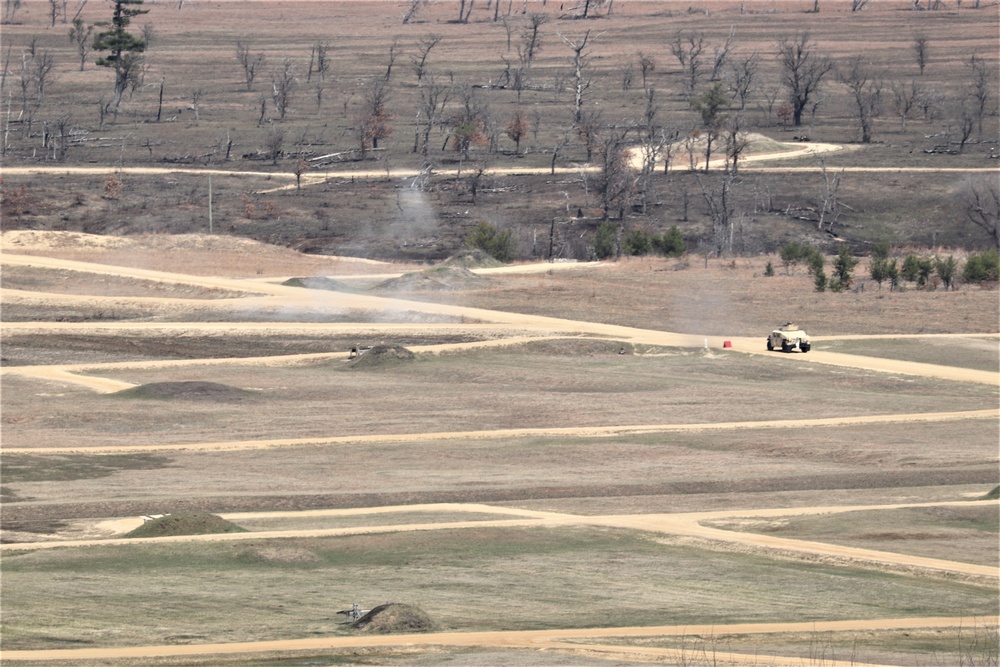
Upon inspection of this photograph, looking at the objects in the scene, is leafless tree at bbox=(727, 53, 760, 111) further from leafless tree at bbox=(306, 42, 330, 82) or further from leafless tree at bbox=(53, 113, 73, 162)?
leafless tree at bbox=(53, 113, 73, 162)

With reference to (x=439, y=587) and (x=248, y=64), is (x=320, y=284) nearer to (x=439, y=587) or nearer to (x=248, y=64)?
(x=439, y=587)

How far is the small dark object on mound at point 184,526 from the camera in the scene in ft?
119

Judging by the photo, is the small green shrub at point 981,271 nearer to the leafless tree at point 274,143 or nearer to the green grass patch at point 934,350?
the green grass patch at point 934,350

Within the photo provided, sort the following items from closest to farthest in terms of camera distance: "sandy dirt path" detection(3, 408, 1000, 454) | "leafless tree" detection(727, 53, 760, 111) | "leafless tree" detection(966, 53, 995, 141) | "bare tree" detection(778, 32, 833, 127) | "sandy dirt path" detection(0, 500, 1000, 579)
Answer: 1. "sandy dirt path" detection(0, 500, 1000, 579)
2. "sandy dirt path" detection(3, 408, 1000, 454)
3. "leafless tree" detection(966, 53, 995, 141)
4. "bare tree" detection(778, 32, 833, 127)
5. "leafless tree" detection(727, 53, 760, 111)

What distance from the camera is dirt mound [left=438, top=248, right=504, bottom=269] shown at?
102 m

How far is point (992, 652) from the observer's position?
26.2 meters

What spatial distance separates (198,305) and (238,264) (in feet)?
50.9

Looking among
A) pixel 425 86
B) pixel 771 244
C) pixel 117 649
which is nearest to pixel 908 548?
pixel 117 649

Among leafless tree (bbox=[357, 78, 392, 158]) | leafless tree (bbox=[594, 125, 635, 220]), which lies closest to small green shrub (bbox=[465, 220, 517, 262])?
leafless tree (bbox=[594, 125, 635, 220])

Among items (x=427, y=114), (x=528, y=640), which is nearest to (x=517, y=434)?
(x=528, y=640)

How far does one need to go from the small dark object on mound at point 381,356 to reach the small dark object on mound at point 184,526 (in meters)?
33.6

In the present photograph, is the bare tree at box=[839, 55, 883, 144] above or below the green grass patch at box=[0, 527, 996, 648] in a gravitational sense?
above

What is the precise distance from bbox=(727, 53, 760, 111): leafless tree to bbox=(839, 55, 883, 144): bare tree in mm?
9841

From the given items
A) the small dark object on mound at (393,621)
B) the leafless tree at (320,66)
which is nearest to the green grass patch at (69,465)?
the small dark object on mound at (393,621)
